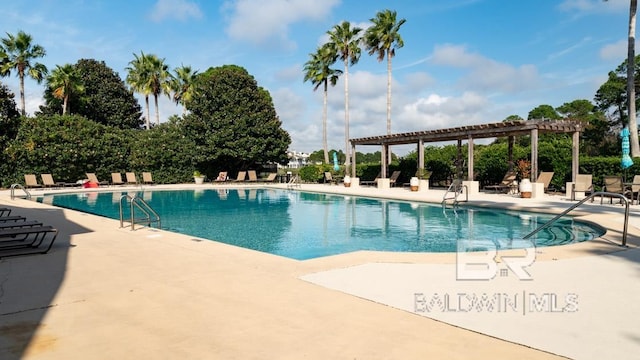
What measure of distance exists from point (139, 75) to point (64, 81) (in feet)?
20.5

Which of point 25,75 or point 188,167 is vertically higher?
point 25,75

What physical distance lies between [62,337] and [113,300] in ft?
3.06

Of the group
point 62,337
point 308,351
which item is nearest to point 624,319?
point 308,351

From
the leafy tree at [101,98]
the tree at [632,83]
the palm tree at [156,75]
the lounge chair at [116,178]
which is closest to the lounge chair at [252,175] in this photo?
the lounge chair at [116,178]

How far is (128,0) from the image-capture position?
56.1ft

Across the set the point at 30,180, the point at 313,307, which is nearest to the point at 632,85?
the point at 313,307

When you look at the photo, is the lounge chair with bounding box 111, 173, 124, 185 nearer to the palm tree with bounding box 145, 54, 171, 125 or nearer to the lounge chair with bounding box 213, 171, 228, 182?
the lounge chair with bounding box 213, 171, 228, 182

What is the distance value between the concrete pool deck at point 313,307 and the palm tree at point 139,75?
3369 centimetres

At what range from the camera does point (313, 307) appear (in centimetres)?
368

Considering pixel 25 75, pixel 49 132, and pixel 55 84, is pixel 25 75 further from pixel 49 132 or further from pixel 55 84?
pixel 49 132

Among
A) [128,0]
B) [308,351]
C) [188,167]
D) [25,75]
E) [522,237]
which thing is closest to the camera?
[308,351]

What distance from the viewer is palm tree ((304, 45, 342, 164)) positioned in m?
34.4

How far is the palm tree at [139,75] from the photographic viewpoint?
36594 mm

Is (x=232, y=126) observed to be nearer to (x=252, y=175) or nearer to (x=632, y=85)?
(x=252, y=175)
